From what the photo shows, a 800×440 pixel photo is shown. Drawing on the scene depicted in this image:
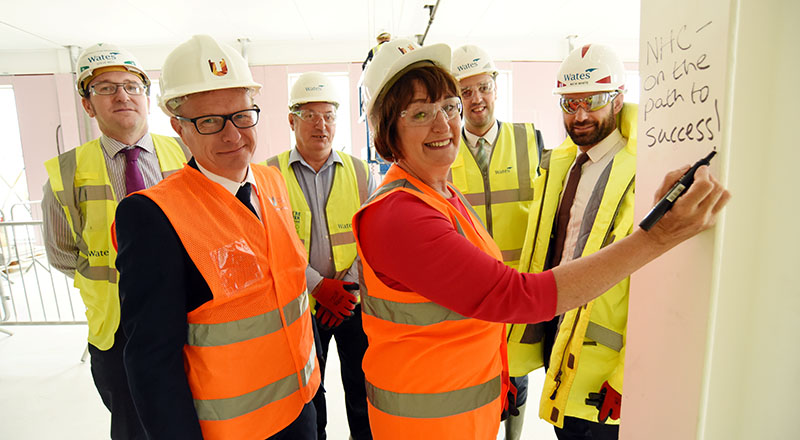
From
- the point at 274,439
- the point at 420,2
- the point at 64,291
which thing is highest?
the point at 420,2

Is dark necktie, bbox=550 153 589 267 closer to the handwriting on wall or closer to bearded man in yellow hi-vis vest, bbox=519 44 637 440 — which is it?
bearded man in yellow hi-vis vest, bbox=519 44 637 440

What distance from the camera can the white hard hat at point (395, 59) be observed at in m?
1.15

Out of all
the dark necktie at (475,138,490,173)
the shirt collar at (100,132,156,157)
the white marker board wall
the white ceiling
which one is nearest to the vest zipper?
the white marker board wall

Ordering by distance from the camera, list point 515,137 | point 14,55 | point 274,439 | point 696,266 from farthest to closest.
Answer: point 14,55 < point 515,137 < point 274,439 < point 696,266

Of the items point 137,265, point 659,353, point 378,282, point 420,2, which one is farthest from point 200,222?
point 420,2

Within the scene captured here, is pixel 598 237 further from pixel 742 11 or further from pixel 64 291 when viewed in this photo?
pixel 64 291

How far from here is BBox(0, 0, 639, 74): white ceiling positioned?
581 centimetres

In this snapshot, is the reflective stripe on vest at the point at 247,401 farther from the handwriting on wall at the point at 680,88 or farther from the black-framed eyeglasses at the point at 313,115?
the black-framed eyeglasses at the point at 313,115

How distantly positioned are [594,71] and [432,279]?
134 cm

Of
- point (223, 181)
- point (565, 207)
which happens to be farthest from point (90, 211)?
point (565, 207)

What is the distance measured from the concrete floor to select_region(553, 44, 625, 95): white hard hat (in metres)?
2.07

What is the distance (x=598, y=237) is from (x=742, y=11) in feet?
3.07

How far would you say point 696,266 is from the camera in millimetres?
738

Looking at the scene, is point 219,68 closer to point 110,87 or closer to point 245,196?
point 245,196
